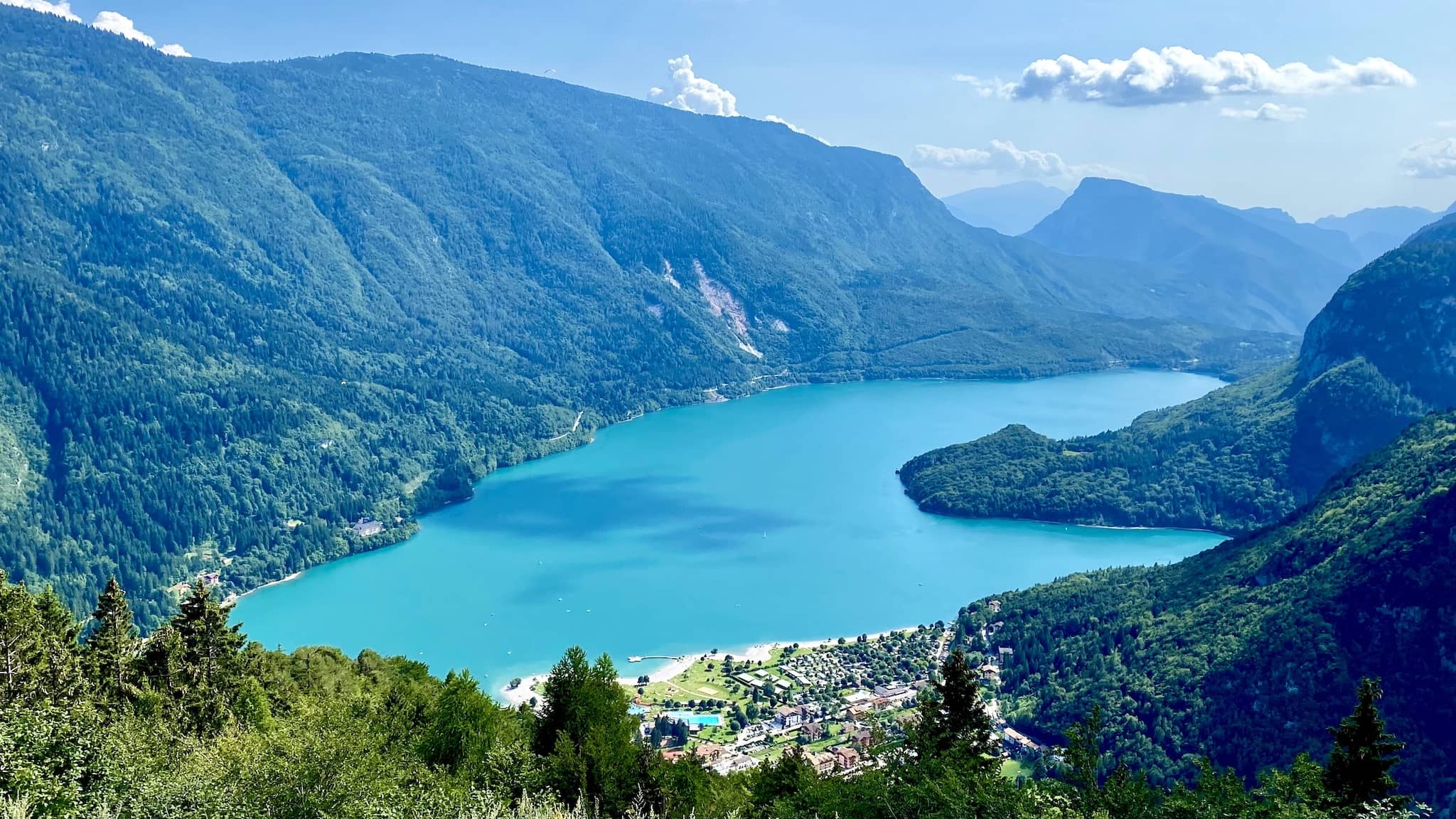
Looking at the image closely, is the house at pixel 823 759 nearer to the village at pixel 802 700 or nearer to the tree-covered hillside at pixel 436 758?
the village at pixel 802 700

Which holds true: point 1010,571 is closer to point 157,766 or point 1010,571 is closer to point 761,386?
point 157,766

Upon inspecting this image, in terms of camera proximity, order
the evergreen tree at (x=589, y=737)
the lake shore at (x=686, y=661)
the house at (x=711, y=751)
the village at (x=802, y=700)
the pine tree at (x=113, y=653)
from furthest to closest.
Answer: the lake shore at (x=686, y=661) → the village at (x=802, y=700) → the house at (x=711, y=751) → the pine tree at (x=113, y=653) → the evergreen tree at (x=589, y=737)

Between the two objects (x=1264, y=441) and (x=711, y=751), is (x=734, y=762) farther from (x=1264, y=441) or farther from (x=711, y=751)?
(x=1264, y=441)

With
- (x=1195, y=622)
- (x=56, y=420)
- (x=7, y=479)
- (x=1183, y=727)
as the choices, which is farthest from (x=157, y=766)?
(x=56, y=420)

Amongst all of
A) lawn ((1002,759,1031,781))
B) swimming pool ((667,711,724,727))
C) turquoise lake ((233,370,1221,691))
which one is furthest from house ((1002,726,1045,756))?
turquoise lake ((233,370,1221,691))

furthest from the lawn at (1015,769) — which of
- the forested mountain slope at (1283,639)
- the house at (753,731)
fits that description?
the house at (753,731)

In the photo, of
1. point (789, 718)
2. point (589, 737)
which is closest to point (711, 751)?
point (789, 718)
